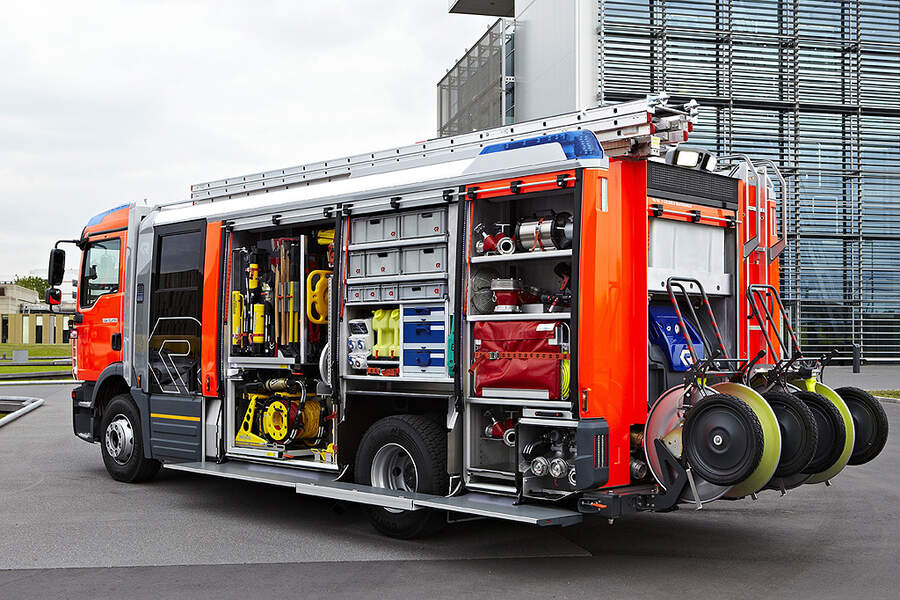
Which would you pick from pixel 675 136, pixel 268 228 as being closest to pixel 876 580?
pixel 675 136

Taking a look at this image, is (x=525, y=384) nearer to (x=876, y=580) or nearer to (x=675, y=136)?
(x=675, y=136)

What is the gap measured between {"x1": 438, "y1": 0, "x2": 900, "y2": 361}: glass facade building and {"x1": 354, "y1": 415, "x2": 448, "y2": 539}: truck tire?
2182cm

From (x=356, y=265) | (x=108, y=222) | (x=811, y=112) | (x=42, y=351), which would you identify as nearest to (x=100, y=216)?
(x=108, y=222)

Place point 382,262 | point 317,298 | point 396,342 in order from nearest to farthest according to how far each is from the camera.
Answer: point 396,342, point 382,262, point 317,298

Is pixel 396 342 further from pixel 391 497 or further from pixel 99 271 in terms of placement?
pixel 99 271

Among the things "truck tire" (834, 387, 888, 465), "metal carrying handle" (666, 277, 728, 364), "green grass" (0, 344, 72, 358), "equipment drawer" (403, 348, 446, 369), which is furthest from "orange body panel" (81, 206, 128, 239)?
"green grass" (0, 344, 72, 358)

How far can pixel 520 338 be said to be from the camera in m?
7.25

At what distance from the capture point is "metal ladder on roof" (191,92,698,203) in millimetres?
7277

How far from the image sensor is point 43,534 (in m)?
→ 8.47

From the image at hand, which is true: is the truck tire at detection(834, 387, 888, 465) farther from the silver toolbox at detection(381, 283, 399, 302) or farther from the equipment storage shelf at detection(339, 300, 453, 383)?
the silver toolbox at detection(381, 283, 399, 302)

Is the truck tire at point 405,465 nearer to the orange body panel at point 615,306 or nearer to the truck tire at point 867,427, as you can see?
Result: the orange body panel at point 615,306

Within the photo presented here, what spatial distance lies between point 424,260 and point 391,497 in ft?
6.36

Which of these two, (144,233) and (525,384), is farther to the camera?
(144,233)

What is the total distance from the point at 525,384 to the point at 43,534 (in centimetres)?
Answer: 450
